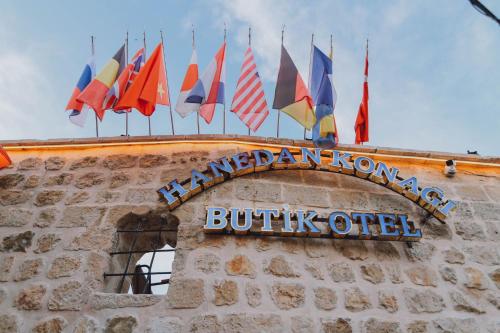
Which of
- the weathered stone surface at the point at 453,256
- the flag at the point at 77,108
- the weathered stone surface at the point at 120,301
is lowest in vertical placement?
the weathered stone surface at the point at 120,301

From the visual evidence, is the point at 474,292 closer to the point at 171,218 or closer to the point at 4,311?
the point at 171,218

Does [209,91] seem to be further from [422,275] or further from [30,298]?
[422,275]

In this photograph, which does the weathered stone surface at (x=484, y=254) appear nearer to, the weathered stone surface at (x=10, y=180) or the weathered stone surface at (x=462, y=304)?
the weathered stone surface at (x=462, y=304)

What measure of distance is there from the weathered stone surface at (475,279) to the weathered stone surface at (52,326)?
3.39 meters

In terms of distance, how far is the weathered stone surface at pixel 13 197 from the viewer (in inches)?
163

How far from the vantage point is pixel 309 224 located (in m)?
3.78

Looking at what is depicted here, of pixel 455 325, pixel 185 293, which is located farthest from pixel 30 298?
pixel 455 325

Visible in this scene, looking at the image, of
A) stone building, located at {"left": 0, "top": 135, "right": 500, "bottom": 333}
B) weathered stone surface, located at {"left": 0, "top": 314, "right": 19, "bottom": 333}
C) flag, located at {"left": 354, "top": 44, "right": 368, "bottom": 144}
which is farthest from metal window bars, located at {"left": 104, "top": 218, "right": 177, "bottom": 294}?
flag, located at {"left": 354, "top": 44, "right": 368, "bottom": 144}

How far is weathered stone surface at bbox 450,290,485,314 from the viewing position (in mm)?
3510

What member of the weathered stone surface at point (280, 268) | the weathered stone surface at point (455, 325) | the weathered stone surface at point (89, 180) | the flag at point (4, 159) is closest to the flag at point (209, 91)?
the weathered stone surface at point (89, 180)

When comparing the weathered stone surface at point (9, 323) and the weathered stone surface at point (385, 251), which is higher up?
the weathered stone surface at point (385, 251)

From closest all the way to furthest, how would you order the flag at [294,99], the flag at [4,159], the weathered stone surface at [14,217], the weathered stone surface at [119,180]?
the weathered stone surface at [14,217] < the weathered stone surface at [119,180] < the flag at [4,159] < the flag at [294,99]

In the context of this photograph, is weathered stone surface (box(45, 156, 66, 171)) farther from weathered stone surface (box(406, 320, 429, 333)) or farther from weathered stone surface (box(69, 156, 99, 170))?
weathered stone surface (box(406, 320, 429, 333))

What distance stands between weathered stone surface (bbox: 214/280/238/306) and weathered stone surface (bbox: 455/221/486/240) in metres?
2.33
